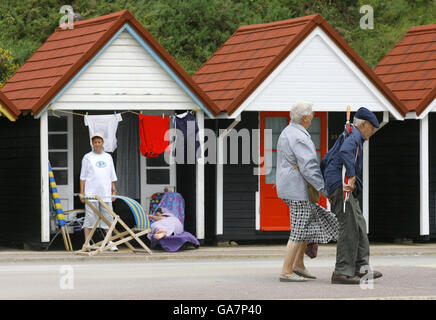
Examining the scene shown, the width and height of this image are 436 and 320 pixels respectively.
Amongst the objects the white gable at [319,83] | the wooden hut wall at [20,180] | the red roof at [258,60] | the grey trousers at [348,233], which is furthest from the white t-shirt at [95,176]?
the grey trousers at [348,233]

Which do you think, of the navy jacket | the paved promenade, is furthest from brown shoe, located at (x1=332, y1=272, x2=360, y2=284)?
the paved promenade

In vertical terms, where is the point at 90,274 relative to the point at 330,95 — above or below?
below

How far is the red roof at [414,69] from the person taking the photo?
18.5 m

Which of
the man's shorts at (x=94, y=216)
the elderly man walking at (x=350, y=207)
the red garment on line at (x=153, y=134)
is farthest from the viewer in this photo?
the red garment on line at (x=153, y=134)

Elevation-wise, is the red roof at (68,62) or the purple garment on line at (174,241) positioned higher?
the red roof at (68,62)

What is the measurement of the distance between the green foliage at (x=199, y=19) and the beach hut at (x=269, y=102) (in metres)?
12.9

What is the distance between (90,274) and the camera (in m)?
13.5

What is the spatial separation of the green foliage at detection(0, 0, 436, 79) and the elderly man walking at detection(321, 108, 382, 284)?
62.6 ft

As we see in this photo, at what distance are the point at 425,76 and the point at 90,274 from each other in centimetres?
792

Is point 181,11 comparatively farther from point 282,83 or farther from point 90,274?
point 90,274

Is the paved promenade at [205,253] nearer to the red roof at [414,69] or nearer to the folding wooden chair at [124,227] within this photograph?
the folding wooden chair at [124,227]

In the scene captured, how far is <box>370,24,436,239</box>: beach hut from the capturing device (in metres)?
18.6

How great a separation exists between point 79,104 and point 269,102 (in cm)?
308
